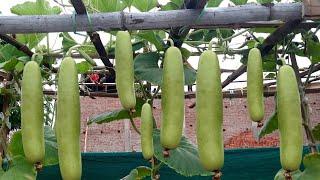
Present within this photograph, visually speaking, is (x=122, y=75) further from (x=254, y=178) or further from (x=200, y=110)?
(x=254, y=178)

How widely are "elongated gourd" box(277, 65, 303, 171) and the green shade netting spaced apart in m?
1.84

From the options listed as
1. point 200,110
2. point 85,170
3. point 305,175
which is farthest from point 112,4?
point 85,170

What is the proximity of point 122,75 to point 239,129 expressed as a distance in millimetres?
3915

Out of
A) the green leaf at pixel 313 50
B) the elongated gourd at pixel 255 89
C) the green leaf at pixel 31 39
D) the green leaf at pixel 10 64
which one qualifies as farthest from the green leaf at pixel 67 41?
the elongated gourd at pixel 255 89

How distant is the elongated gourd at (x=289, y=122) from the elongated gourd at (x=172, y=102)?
0.23 metres

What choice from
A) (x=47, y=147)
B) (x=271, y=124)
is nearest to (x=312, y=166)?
(x=271, y=124)

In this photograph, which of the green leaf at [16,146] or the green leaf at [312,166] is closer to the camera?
the green leaf at [312,166]

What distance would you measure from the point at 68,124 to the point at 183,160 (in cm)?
101

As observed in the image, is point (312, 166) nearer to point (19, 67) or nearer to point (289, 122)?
point (289, 122)

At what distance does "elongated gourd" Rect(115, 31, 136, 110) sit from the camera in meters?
1.43

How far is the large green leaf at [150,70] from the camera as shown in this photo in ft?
7.05

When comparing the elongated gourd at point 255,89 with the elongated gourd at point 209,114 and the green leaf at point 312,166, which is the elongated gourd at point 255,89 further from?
the green leaf at point 312,166

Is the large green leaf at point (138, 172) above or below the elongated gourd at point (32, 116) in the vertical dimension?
below

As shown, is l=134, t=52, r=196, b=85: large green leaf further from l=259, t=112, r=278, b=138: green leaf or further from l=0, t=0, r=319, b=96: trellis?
l=0, t=0, r=319, b=96: trellis
